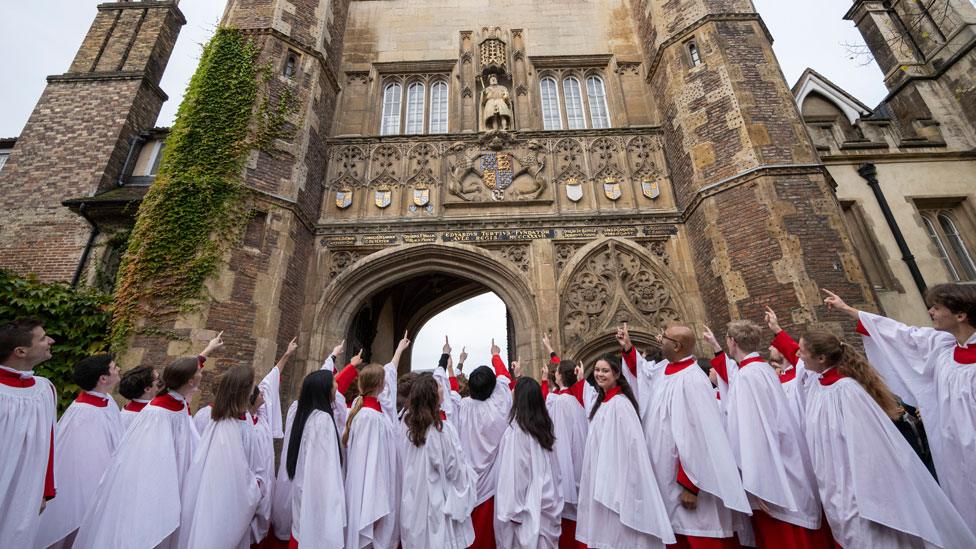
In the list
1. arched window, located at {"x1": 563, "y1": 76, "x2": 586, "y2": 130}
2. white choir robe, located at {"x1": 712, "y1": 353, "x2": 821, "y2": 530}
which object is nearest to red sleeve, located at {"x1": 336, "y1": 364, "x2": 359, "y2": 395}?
white choir robe, located at {"x1": 712, "y1": 353, "x2": 821, "y2": 530}

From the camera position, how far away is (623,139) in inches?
468

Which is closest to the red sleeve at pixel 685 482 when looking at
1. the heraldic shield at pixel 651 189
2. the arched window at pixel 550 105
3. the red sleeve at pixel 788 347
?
the red sleeve at pixel 788 347

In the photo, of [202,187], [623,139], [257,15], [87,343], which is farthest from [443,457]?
[257,15]

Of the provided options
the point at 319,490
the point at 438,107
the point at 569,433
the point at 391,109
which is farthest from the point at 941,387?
the point at 391,109

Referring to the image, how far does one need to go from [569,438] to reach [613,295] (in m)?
5.84

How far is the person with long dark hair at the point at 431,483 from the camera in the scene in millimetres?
3617

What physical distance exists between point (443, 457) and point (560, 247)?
7.41 metres

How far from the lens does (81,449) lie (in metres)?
3.94

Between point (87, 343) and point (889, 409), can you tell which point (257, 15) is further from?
point (889, 409)

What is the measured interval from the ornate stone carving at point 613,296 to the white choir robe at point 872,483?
20.8 feet

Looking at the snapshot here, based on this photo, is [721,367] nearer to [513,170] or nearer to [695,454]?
[695,454]

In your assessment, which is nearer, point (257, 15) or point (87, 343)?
point (87, 343)

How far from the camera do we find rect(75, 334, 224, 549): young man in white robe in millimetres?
3199

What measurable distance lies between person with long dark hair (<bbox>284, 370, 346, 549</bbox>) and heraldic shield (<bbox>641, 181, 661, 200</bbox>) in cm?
942
